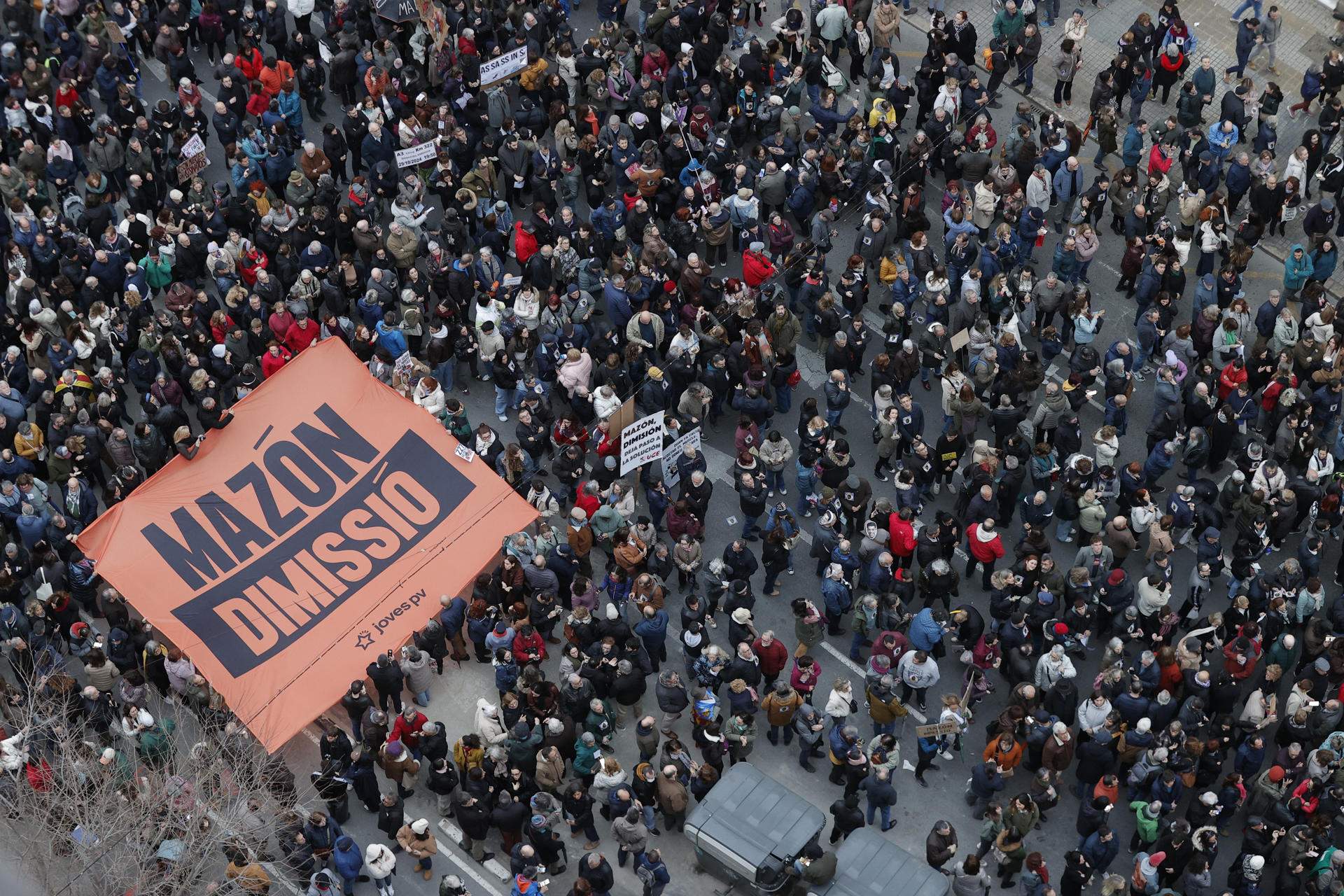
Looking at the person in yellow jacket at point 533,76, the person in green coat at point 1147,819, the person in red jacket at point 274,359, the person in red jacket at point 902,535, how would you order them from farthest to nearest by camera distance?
1. the person in yellow jacket at point 533,76
2. the person in red jacket at point 274,359
3. the person in red jacket at point 902,535
4. the person in green coat at point 1147,819

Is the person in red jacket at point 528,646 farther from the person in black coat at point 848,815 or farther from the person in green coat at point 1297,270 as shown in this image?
the person in green coat at point 1297,270

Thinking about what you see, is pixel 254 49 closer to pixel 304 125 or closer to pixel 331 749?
pixel 304 125

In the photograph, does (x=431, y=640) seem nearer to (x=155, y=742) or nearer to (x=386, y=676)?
(x=386, y=676)

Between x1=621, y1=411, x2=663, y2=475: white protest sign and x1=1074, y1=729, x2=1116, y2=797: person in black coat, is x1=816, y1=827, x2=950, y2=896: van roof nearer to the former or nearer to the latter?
x1=1074, y1=729, x2=1116, y2=797: person in black coat

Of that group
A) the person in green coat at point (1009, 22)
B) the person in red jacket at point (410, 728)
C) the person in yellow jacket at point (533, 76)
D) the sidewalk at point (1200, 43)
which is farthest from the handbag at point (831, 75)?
the person in red jacket at point (410, 728)

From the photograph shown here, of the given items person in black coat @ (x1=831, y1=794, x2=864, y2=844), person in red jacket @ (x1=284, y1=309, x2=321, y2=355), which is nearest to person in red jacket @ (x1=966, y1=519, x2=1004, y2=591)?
person in black coat @ (x1=831, y1=794, x2=864, y2=844)

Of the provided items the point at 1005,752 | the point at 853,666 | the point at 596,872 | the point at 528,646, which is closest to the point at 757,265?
the point at 853,666
